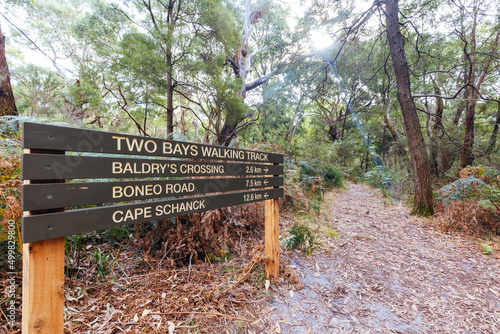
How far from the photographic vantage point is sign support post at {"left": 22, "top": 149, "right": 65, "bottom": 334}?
1.03 m

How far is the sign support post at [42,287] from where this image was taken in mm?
1027

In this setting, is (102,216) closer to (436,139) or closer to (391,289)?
(391,289)

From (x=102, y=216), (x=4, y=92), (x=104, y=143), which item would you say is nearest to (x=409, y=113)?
(x=104, y=143)

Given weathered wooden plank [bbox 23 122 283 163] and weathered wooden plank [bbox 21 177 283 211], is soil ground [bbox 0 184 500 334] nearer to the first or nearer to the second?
weathered wooden plank [bbox 21 177 283 211]

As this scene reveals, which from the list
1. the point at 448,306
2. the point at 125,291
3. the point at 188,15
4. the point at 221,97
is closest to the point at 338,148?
the point at 221,97

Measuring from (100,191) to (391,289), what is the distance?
130 inches

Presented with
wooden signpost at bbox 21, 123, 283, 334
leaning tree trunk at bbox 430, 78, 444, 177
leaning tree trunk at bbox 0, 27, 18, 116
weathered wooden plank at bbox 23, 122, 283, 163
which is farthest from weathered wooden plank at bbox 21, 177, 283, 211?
leaning tree trunk at bbox 430, 78, 444, 177

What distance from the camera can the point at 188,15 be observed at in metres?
7.54

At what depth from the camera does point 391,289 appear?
8.41 feet

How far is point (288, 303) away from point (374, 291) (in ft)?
3.80

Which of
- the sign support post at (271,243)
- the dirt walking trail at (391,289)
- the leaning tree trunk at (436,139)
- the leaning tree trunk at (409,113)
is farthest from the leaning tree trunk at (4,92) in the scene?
the leaning tree trunk at (436,139)

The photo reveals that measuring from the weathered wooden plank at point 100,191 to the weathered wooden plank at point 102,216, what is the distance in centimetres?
5

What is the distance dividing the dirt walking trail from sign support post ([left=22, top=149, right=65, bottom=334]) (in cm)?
157

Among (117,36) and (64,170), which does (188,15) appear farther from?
(64,170)
